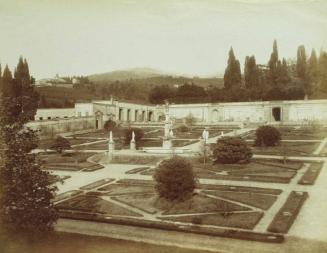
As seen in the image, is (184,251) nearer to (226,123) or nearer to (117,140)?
(117,140)

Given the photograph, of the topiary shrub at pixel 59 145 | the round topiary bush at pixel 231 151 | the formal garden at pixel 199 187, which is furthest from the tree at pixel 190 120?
the round topiary bush at pixel 231 151

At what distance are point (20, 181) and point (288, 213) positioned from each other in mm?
8111

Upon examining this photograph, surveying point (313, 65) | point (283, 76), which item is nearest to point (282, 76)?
point (283, 76)

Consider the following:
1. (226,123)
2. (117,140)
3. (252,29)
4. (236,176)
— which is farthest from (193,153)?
(226,123)

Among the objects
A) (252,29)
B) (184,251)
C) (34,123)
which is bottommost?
(184,251)

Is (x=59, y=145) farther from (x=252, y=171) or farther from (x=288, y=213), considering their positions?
(x=288, y=213)

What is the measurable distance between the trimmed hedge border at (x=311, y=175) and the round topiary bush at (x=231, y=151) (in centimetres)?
318

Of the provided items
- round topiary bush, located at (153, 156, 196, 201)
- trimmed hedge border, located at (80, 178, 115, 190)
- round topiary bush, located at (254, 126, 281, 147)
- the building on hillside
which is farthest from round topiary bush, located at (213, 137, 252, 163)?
the building on hillside

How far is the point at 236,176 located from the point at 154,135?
14772mm

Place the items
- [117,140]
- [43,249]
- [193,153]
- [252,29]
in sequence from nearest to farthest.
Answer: [43,249], [252,29], [193,153], [117,140]

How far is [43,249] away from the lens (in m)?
10.7

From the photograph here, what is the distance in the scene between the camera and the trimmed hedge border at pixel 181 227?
11836 mm

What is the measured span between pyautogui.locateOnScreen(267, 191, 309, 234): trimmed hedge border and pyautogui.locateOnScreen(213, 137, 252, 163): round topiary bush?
5.77 m

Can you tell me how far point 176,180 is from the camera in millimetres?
14922
